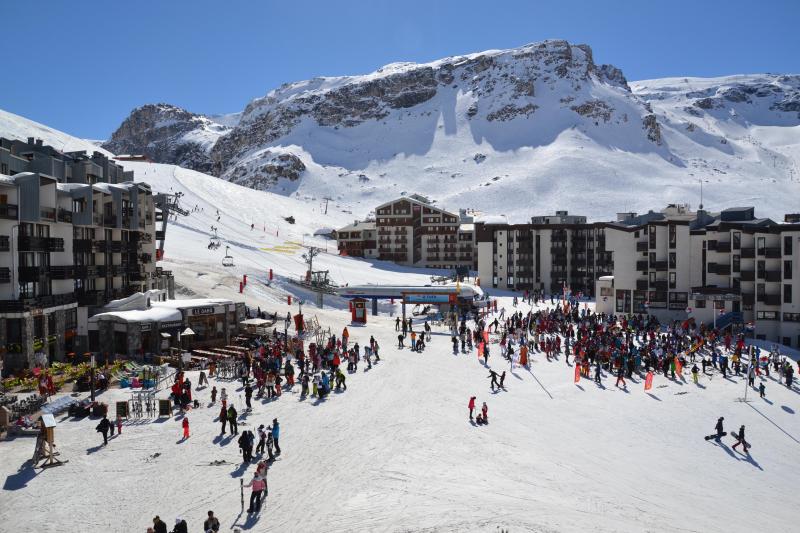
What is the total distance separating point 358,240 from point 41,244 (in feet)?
238

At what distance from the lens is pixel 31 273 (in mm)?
31344

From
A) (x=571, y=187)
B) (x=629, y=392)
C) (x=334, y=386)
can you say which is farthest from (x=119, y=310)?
(x=571, y=187)

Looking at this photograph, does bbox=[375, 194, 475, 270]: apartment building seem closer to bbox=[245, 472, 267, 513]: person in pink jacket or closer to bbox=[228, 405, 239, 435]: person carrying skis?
bbox=[228, 405, 239, 435]: person carrying skis

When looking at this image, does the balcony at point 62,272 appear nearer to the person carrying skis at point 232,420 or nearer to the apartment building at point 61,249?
the apartment building at point 61,249

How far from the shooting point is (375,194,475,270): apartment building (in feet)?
344

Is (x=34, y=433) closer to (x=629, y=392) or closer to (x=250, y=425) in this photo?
(x=250, y=425)

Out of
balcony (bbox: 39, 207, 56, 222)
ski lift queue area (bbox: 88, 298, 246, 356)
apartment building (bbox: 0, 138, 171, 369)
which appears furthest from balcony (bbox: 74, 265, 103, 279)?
balcony (bbox: 39, 207, 56, 222)

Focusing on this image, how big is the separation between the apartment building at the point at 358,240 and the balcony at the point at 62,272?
219 feet

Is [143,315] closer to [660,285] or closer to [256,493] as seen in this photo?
[256,493]

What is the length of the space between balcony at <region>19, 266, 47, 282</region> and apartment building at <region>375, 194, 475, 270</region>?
7396cm

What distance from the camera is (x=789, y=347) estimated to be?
158 ft

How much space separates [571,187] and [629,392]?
12457 cm

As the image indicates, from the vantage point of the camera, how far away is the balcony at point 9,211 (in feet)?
97.2

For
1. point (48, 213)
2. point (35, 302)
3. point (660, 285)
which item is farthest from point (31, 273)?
point (660, 285)
